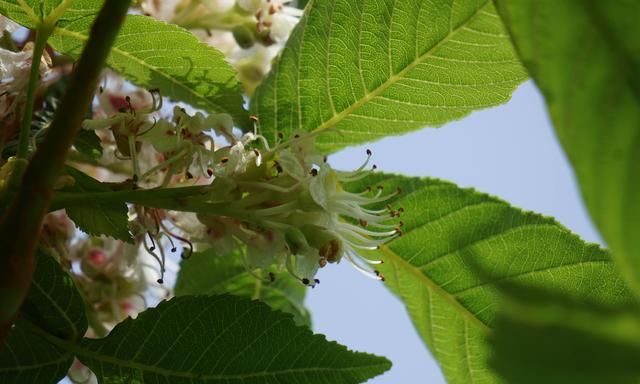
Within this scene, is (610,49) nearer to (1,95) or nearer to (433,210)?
(433,210)

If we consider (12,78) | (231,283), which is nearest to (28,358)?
(12,78)

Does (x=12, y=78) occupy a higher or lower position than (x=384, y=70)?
lower

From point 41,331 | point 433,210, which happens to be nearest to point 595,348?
point 41,331

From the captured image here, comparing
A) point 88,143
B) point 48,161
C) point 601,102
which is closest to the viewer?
point 601,102

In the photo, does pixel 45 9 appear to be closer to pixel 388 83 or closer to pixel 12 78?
pixel 12 78

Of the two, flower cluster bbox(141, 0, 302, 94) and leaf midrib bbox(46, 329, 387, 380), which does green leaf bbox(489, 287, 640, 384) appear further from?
flower cluster bbox(141, 0, 302, 94)

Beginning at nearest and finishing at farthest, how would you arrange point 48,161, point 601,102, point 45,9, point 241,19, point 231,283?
1. point 601,102
2. point 48,161
3. point 45,9
4. point 241,19
5. point 231,283

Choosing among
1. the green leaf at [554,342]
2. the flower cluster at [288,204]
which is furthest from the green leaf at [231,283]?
the green leaf at [554,342]
